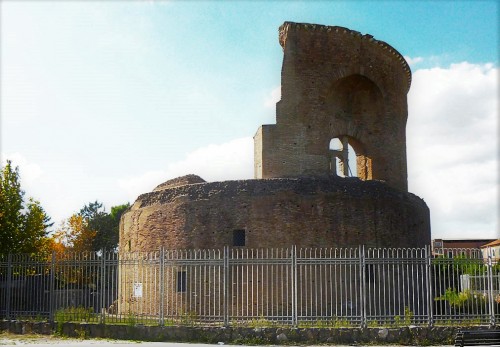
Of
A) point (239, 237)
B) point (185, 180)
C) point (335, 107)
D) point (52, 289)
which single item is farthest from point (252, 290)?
point (335, 107)

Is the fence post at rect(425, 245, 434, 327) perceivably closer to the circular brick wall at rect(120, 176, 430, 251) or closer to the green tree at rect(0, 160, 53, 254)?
the circular brick wall at rect(120, 176, 430, 251)

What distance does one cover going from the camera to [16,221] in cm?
1928

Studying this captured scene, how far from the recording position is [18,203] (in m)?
19.7

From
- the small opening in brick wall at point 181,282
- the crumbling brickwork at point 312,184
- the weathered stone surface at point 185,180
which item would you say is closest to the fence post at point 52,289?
the crumbling brickwork at point 312,184

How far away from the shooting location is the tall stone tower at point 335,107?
60.0 ft

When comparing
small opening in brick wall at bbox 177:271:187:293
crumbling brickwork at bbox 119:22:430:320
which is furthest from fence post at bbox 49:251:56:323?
small opening in brick wall at bbox 177:271:187:293

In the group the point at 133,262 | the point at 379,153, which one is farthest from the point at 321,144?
the point at 133,262

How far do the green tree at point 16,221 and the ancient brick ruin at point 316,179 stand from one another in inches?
133

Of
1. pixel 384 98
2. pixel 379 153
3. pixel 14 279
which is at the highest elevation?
pixel 384 98

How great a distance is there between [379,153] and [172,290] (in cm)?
941

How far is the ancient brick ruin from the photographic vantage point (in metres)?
15.6

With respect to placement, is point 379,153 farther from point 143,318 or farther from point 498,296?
point 143,318

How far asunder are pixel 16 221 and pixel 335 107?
12.0 metres

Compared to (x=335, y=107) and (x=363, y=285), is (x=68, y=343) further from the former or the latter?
(x=335, y=107)
